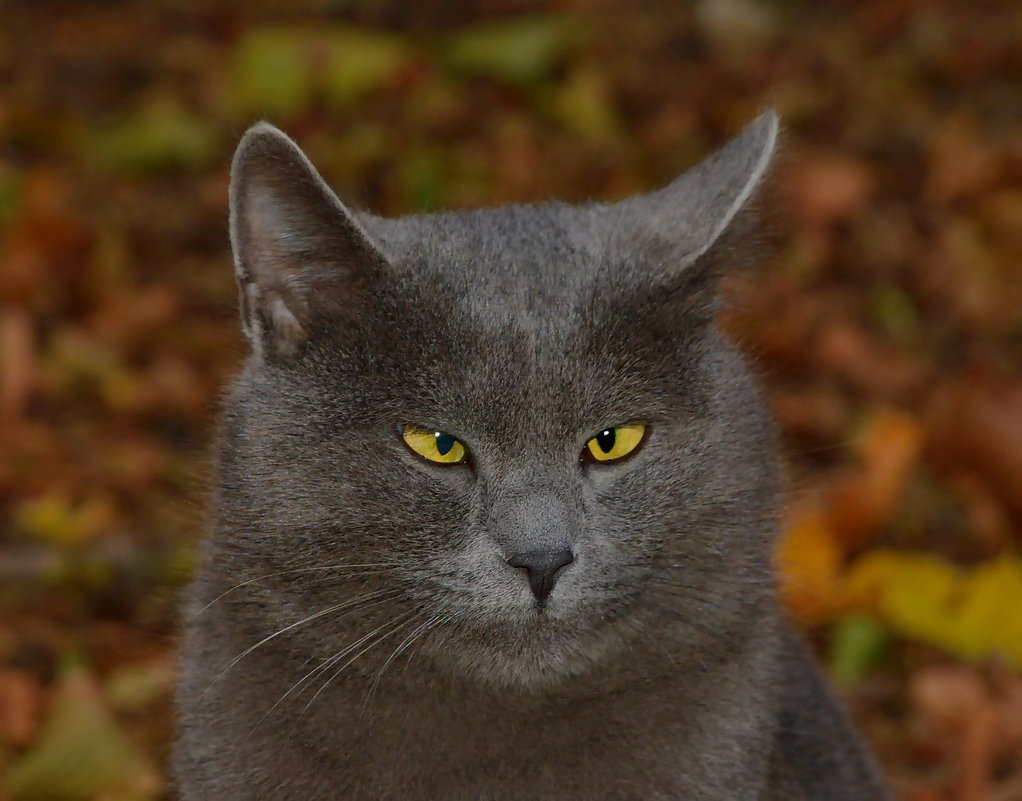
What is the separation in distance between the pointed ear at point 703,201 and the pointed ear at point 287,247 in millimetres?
521

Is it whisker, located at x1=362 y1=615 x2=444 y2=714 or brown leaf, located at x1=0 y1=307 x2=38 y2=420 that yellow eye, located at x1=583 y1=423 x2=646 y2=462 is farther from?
brown leaf, located at x1=0 y1=307 x2=38 y2=420

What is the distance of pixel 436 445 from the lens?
2.43 meters

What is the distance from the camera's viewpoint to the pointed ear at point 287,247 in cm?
241

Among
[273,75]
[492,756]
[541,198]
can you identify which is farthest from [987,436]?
[273,75]

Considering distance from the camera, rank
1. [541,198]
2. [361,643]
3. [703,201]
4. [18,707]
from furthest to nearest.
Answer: [541,198] < [18,707] < [703,201] < [361,643]

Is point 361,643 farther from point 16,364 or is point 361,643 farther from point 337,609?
point 16,364

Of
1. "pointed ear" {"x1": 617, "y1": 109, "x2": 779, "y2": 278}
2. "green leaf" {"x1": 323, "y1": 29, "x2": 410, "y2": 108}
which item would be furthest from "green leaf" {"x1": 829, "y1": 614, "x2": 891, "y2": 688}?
"green leaf" {"x1": 323, "y1": 29, "x2": 410, "y2": 108}

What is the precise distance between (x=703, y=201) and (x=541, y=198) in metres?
3.39

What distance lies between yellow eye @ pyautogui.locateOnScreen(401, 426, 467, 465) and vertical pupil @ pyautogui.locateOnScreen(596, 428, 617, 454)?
0.75 feet

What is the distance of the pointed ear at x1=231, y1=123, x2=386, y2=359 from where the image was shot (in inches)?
94.7

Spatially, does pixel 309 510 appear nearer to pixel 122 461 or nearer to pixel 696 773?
pixel 696 773

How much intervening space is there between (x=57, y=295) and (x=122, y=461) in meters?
1.25

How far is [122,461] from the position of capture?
15.6ft

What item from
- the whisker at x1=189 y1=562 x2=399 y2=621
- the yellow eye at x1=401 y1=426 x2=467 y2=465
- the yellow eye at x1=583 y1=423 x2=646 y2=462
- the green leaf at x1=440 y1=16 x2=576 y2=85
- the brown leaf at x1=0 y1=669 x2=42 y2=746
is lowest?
the brown leaf at x1=0 y1=669 x2=42 y2=746
